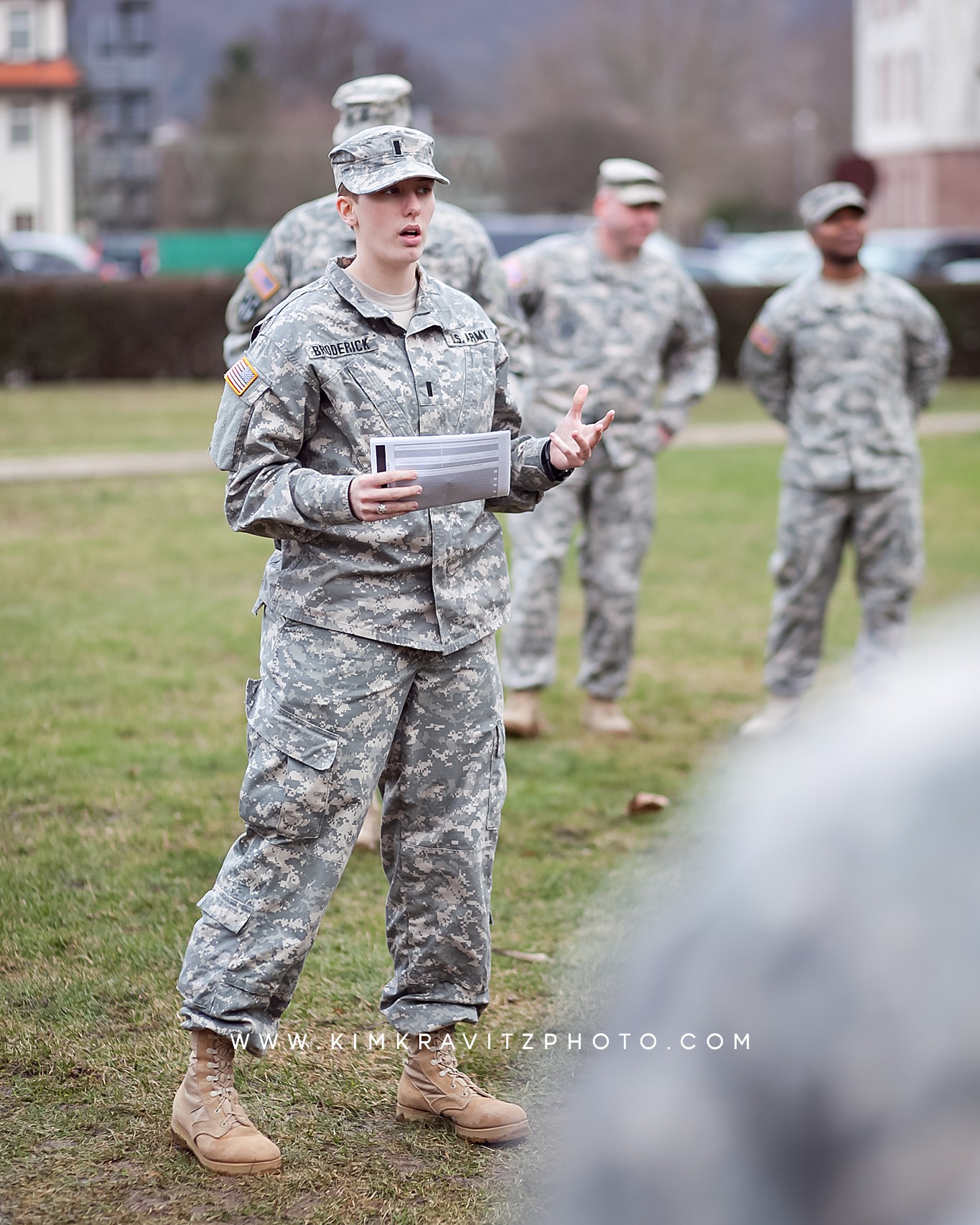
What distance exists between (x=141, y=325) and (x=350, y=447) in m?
22.0

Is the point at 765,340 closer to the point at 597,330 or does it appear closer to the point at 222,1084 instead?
the point at 597,330

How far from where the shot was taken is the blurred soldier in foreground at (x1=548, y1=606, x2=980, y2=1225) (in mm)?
1099

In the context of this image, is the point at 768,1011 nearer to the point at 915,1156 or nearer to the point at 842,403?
the point at 915,1156

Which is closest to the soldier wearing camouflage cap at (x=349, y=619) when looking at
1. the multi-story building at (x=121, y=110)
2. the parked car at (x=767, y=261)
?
the parked car at (x=767, y=261)

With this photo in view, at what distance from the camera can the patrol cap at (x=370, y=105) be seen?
518cm

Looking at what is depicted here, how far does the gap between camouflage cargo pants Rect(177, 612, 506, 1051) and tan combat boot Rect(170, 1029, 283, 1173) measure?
117 mm

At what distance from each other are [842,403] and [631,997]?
19.8 feet

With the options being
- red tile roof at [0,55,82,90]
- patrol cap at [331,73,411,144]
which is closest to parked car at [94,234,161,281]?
red tile roof at [0,55,82,90]

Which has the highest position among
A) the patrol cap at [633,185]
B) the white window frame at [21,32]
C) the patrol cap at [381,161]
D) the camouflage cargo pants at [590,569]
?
the white window frame at [21,32]

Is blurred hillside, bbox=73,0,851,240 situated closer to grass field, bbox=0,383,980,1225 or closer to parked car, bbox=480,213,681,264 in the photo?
parked car, bbox=480,213,681,264

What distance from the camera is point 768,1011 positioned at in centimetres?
116

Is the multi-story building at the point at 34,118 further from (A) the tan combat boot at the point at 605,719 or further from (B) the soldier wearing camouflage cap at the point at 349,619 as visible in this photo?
(B) the soldier wearing camouflage cap at the point at 349,619

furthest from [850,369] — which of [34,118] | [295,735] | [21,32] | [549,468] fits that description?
[21,32]

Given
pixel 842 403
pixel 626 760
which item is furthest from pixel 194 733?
pixel 842 403
